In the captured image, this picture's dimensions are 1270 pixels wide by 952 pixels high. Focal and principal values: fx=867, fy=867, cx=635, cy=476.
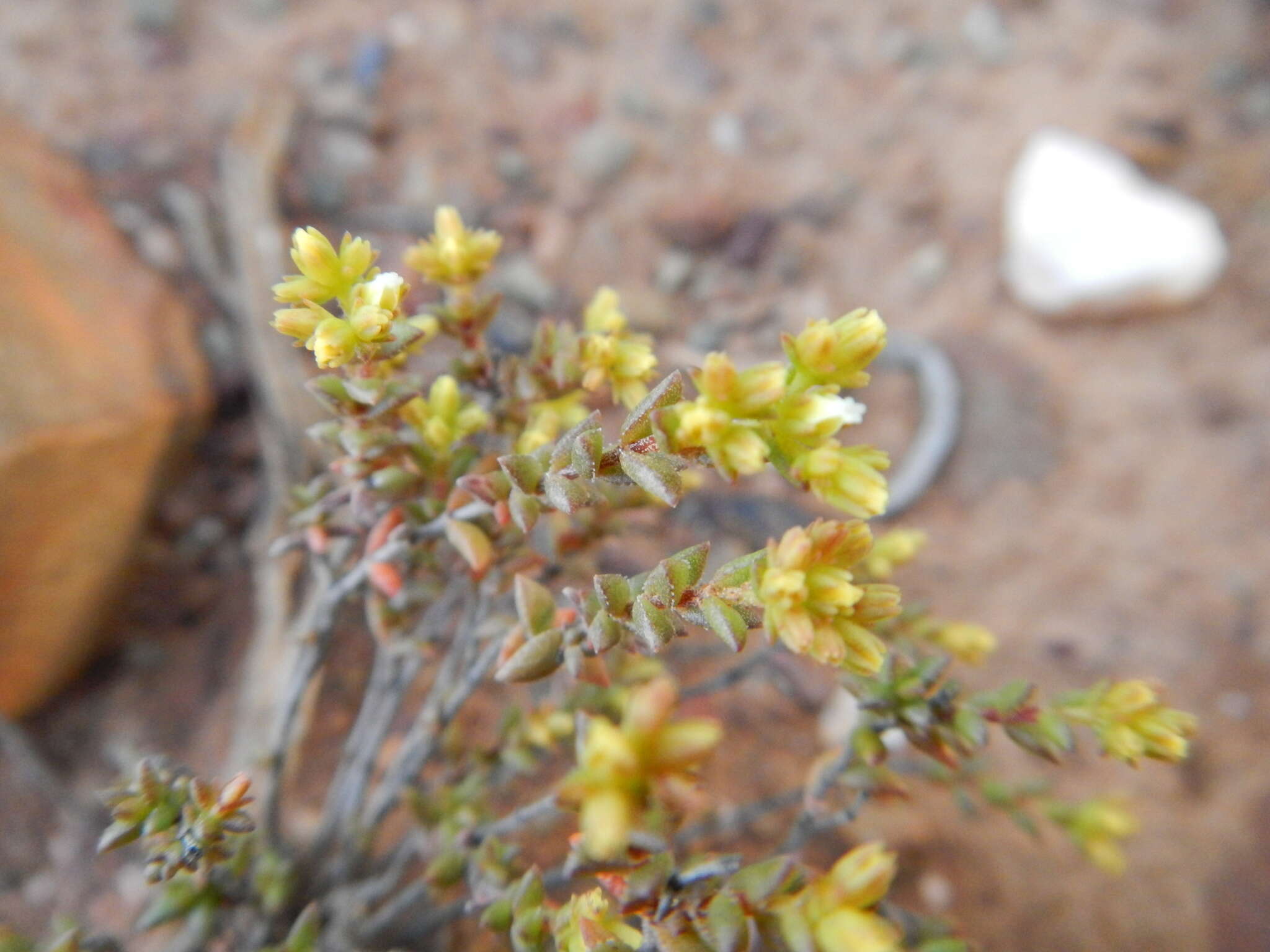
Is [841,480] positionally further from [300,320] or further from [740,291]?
[740,291]

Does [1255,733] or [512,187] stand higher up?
[512,187]

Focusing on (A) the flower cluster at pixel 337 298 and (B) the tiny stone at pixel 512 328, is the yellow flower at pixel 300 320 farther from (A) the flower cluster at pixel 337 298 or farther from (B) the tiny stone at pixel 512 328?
(B) the tiny stone at pixel 512 328

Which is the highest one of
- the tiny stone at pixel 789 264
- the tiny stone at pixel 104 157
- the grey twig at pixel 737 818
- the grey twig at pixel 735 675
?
the tiny stone at pixel 104 157

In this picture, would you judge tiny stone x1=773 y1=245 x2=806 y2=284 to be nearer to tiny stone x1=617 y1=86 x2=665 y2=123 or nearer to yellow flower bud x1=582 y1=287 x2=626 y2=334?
tiny stone x1=617 y1=86 x2=665 y2=123

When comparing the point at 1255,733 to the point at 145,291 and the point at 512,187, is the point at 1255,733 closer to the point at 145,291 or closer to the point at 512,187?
the point at 512,187

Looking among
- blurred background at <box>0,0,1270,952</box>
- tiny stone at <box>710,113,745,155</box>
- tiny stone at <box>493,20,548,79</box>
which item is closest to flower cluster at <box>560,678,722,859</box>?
blurred background at <box>0,0,1270,952</box>

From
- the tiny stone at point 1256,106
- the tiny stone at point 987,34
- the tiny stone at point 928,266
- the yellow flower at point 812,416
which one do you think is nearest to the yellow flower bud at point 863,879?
the yellow flower at point 812,416

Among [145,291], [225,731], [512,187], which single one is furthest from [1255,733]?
[145,291]
